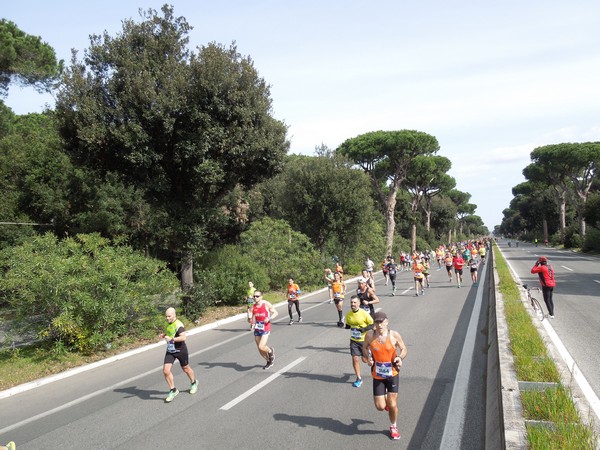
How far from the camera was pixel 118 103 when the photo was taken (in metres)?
13.4

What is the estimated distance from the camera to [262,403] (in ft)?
21.9

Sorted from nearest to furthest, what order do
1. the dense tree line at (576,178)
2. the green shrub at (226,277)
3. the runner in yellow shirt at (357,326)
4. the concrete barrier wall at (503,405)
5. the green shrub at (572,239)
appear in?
1. the concrete barrier wall at (503,405)
2. the runner in yellow shirt at (357,326)
3. the green shrub at (226,277)
4. the dense tree line at (576,178)
5. the green shrub at (572,239)

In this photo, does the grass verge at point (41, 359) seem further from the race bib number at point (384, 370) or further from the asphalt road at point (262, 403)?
the race bib number at point (384, 370)

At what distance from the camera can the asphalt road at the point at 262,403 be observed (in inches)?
213

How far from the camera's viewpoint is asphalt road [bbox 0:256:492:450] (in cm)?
540

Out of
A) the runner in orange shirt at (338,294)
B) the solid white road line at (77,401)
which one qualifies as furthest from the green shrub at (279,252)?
the solid white road line at (77,401)

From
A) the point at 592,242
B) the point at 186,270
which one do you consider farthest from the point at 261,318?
the point at 592,242

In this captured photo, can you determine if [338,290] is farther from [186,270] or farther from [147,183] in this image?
[147,183]

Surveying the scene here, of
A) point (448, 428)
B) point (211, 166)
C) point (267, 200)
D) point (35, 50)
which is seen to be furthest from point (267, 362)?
point (267, 200)

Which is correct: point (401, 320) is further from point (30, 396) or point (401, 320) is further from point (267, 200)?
point (267, 200)

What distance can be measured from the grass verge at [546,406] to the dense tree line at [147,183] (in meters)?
8.74

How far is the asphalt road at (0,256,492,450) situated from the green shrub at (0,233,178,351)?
1.05 meters

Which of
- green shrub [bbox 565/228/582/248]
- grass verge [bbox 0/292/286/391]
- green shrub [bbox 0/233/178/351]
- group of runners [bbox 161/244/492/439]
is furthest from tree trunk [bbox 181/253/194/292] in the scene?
green shrub [bbox 565/228/582/248]

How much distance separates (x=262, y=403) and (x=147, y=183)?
Result: 10.1m
